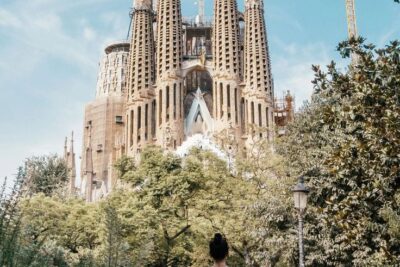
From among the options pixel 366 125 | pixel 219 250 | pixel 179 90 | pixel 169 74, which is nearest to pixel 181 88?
pixel 179 90

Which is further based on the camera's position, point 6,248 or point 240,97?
point 240,97

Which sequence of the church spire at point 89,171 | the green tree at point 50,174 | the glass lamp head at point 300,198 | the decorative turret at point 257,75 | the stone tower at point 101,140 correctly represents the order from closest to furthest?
the glass lamp head at point 300,198 < the green tree at point 50,174 < the decorative turret at point 257,75 < the church spire at point 89,171 < the stone tower at point 101,140

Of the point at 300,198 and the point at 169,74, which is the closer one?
the point at 300,198

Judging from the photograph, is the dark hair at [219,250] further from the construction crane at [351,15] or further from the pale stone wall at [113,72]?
the construction crane at [351,15]

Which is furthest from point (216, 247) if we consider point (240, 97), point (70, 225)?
point (240, 97)

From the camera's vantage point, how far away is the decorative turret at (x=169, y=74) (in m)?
57.2

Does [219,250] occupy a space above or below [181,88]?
below

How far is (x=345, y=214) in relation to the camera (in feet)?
32.4

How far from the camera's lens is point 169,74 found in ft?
193

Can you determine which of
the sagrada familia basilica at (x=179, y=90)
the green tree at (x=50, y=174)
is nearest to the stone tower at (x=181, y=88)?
the sagrada familia basilica at (x=179, y=90)

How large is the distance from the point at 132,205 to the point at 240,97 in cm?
3639

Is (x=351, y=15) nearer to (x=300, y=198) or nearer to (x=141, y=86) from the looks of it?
(x=141, y=86)

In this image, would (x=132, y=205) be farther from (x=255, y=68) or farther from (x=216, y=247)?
(x=255, y=68)

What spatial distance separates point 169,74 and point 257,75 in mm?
8519
